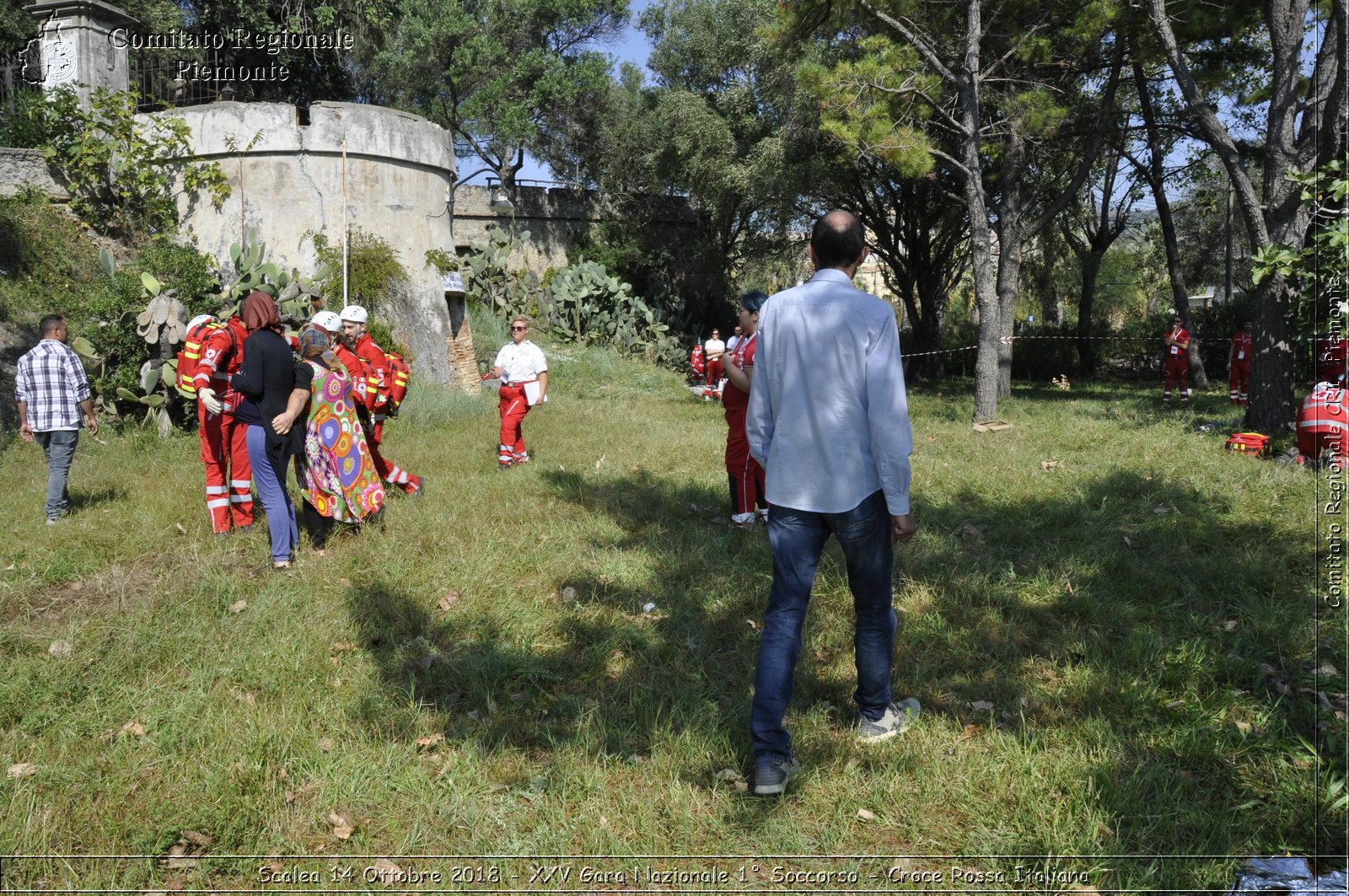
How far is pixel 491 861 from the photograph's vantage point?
10.3 feet

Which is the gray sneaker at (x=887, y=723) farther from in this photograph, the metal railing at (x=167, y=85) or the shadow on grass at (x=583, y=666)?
the metal railing at (x=167, y=85)

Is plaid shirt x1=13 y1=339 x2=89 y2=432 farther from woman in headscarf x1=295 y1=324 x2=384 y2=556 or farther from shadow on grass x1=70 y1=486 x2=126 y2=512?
woman in headscarf x1=295 y1=324 x2=384 y2=556

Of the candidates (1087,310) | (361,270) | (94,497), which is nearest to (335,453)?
(94,497)

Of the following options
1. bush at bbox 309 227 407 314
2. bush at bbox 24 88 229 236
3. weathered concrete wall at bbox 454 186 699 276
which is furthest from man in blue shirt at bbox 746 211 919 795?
weathered concrete wall at bbox 454 186 699 276

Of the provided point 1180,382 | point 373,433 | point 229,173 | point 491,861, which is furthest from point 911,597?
point 1180,382

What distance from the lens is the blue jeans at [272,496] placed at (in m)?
5.91

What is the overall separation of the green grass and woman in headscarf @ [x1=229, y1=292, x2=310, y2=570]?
17.1 inches

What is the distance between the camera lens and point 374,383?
24.3 feet

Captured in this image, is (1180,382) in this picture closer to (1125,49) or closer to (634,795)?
(1125,49)

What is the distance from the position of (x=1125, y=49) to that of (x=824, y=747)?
16.8 m

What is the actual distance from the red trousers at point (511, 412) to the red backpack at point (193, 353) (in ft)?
9.75

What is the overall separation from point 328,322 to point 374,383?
0.99m

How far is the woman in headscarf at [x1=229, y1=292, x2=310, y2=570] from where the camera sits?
5926mm

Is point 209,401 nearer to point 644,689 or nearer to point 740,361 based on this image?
point 740,361
